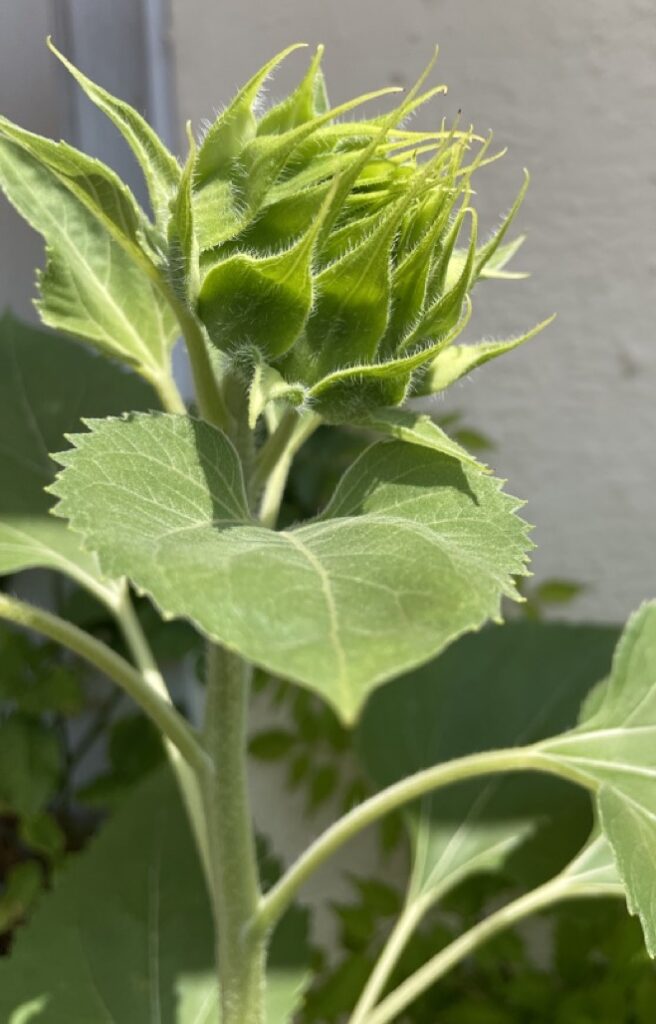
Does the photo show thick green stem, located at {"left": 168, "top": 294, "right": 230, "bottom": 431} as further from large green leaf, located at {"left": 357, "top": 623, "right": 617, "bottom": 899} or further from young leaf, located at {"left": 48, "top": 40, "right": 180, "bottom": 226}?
large green leaf, located at {"left": 357, "top": 623, "right": 617, "bottom": 899}

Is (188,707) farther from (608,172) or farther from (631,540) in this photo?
(608,172)

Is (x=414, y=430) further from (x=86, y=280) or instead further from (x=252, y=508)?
(x=86, y=280)

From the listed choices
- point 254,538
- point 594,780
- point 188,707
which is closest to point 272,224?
point 254,538

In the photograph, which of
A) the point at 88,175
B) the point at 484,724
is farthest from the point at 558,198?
the point at 88,175

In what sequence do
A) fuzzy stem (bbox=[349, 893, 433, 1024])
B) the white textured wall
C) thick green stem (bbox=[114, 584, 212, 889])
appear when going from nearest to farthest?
thick green stem (bbox=[114, 584, 212, 889]) → fuzzy stem (bbox=[349, 893, 433, 1024]) → the white textured wall

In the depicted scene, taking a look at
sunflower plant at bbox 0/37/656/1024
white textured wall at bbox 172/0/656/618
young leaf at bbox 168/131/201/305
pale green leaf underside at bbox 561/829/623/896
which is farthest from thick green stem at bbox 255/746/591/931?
white textured wall at bbox 172/0/656/618

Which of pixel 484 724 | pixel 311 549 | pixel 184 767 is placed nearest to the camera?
pixel 311 549
